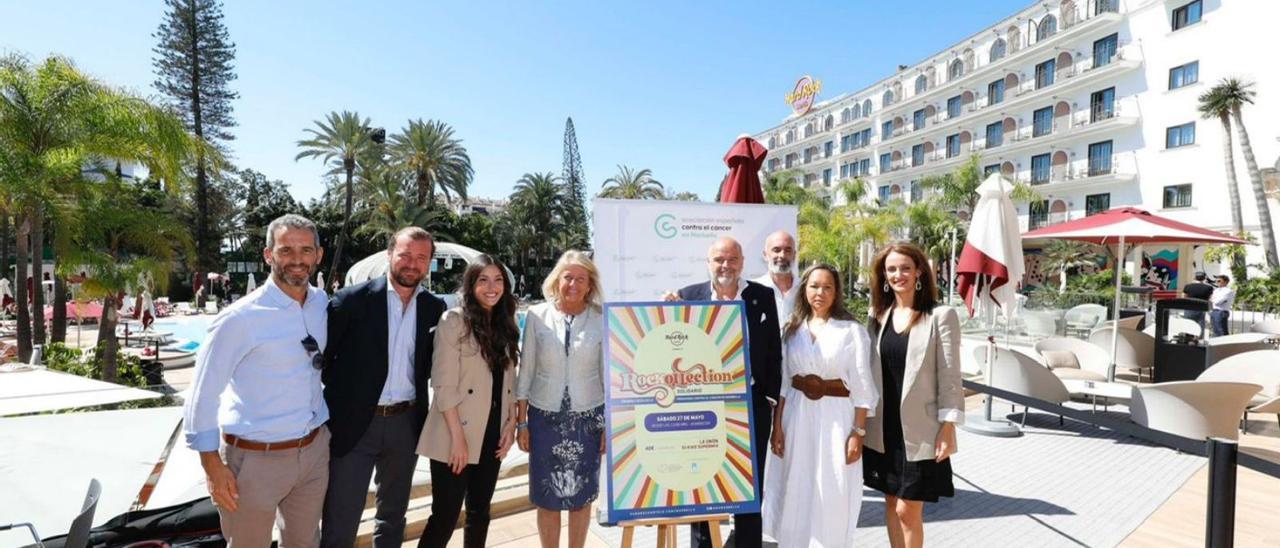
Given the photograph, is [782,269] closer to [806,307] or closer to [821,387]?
[806,307]

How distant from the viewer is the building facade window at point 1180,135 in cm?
2605

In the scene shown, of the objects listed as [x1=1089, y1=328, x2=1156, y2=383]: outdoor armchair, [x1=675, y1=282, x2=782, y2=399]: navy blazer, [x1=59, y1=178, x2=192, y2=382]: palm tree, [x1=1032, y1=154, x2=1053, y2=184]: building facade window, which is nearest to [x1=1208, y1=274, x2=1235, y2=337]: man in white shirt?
[x1=1089, y1=328, x2=1156, y2=383]: outdoor armchair

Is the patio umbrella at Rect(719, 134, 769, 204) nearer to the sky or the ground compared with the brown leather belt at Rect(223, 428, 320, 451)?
nearer to the sky

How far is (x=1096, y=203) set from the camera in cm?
3075

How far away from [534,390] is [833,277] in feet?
5.25

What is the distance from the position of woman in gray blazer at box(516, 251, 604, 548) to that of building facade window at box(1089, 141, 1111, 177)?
3630 cm

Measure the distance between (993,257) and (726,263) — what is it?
149 inches

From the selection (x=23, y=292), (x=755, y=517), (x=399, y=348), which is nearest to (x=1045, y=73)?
(x=755, y=517)

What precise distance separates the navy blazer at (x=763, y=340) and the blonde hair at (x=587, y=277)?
0.72m

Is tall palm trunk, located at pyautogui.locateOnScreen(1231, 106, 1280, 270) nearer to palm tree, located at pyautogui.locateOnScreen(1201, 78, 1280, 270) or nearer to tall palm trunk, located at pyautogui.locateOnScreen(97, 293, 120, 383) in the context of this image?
palm tree, located at pyautogui.locateOnScreen(1201, 78, 1280, 270)

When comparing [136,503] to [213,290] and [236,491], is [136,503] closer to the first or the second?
[236,491]

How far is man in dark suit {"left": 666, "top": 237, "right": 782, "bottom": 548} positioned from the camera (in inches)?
115

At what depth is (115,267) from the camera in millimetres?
8555

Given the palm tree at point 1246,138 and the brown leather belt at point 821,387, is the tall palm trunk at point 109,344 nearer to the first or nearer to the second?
the brown leather belt at point 821,387
